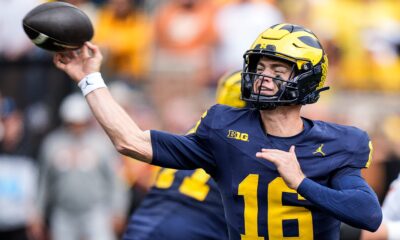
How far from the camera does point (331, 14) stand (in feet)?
34.2

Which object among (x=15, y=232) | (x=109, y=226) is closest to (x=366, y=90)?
(x=109, y=226)

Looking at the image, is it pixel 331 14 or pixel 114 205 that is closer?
pixel 114 205

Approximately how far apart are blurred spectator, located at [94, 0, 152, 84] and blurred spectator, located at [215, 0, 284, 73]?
3.03ft

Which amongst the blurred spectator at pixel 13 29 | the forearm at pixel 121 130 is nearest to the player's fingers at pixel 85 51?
the forearm at pixel 121 130

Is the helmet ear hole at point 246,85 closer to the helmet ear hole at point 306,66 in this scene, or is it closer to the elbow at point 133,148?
the helmet ear hole at point 306,66

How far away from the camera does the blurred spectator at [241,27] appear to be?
10.1m

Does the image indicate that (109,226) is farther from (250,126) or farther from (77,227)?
(250,126)

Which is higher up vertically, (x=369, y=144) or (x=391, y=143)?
(x=369, y=144)

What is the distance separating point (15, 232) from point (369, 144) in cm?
624

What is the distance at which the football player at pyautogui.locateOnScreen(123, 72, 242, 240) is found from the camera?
5742 mm

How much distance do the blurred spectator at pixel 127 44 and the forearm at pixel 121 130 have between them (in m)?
5.83

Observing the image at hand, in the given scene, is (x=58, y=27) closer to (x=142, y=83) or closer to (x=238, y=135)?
(x=238, y=135)

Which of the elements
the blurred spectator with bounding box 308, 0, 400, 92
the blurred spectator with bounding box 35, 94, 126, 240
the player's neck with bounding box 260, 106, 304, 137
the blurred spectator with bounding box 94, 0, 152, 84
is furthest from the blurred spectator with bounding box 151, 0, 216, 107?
the player's neck with bounding box 260, 106, 304, 137

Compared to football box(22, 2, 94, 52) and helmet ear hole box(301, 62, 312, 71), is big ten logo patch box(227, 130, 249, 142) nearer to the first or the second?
helmet ear hole box(301, 62, 312, 71)
